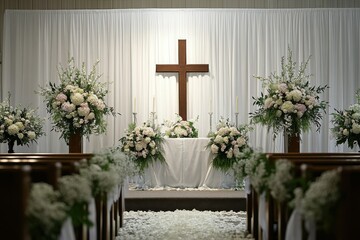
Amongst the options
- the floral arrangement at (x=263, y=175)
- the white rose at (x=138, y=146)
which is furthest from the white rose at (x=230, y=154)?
the floral arrangement at (x=263, y=175)

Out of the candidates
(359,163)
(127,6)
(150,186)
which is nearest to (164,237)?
(359,163)

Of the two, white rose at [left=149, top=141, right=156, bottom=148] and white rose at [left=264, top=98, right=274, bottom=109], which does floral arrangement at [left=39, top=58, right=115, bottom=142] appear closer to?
white rose at [left=149, top=141, right=156, bottom=148]

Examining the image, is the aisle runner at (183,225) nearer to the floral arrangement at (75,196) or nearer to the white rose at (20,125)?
the floral arrangement at (75,196)

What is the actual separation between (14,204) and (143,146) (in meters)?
5.02

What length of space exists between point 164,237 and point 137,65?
18.0 ft

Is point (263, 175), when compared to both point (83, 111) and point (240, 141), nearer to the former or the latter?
point (240, 141)

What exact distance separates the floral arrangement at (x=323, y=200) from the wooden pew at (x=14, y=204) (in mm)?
1479

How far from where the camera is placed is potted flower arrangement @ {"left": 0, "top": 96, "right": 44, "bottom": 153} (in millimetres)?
8094

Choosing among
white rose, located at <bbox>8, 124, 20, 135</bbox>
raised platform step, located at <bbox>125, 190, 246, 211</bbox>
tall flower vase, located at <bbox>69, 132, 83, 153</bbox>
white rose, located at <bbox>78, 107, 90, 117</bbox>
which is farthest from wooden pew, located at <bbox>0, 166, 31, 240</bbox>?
white rose, located at <bbox>8, 124, 20, 135</bbox>

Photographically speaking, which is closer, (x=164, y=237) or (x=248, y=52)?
(x=164, y=237)

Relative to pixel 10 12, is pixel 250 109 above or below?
below

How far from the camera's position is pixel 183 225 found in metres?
5.87

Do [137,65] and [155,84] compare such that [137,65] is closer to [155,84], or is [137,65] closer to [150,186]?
[155,84]

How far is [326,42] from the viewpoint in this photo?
33.7 ft
